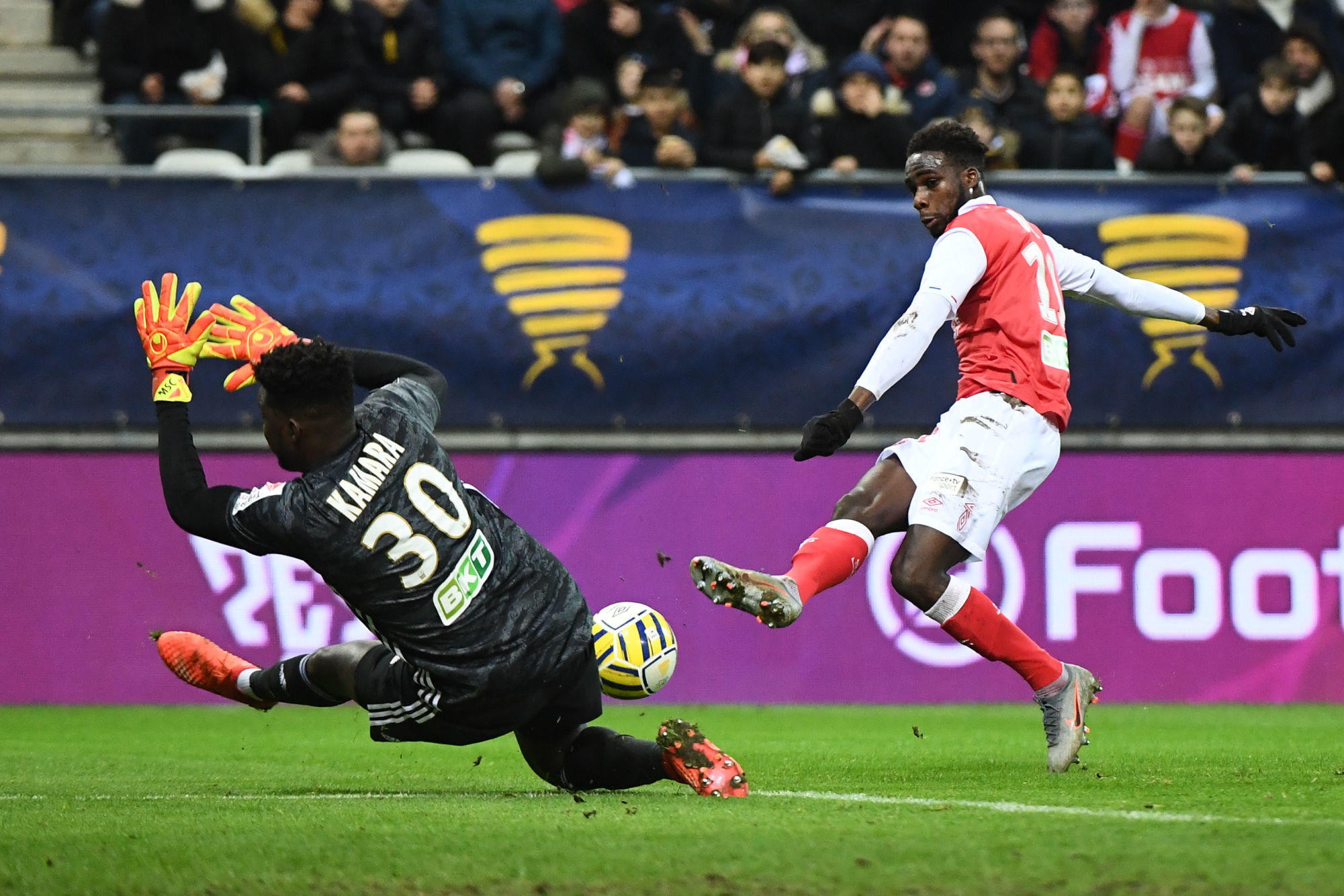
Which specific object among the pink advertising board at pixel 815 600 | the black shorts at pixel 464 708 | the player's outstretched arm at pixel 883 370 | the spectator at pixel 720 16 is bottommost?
the pink advertising board at pixel 815 600

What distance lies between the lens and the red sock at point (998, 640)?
6.28m

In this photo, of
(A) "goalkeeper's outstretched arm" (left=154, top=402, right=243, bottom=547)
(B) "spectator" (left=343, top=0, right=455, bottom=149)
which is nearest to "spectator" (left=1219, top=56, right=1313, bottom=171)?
(B) "spectator" (left=343, top=0, right=455, bottom=149)

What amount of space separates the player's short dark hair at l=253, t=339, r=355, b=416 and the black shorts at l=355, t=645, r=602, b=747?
84cm

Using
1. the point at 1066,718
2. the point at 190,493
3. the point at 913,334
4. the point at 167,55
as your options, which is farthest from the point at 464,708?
the point at 167,55

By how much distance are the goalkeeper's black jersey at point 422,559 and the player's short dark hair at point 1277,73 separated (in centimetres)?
792

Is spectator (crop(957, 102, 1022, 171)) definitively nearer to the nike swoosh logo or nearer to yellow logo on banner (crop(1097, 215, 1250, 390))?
yellow logo on banner (crop(1097, 215, 1250, 390))

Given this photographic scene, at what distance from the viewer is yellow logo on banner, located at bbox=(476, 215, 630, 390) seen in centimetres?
1066

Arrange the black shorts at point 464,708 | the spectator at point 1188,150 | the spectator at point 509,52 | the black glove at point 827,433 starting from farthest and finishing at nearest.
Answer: the spectator at point 509,52 < the spectator at point 1188,150 < the black glove at point 827,433 < the black shorts at point 464,708

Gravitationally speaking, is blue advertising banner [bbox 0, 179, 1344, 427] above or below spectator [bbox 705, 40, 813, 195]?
below

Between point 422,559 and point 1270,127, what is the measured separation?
8196mm

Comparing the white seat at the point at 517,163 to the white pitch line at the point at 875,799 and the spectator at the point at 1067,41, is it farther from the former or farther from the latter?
the white pitch line at the point at 875,799

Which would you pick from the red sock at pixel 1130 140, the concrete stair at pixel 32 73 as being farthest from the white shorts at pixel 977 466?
the concrete stair at pixel 32 73

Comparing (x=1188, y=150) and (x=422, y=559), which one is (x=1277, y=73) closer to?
(x=1188, y=150)

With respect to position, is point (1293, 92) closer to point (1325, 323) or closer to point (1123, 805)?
point (1325, 323)
